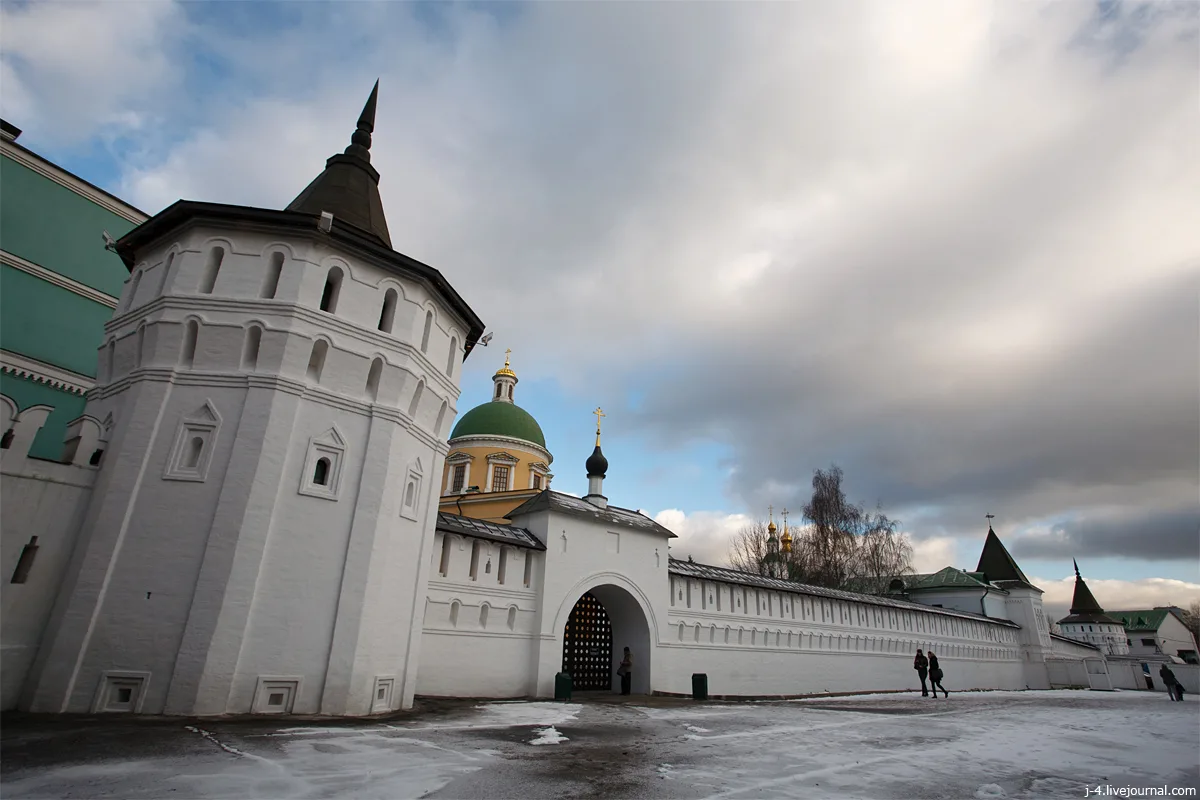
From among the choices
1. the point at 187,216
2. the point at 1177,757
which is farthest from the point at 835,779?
the point at 187,216

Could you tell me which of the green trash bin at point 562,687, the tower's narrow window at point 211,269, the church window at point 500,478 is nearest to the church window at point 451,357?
the tower's narrow window at point 211,269

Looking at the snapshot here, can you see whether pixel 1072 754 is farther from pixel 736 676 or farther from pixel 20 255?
pixel 20 255

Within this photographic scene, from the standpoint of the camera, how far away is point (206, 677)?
32.1 feet

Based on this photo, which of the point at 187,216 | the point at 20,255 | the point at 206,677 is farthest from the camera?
the point at 20,255

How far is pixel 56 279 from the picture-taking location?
1742 cm

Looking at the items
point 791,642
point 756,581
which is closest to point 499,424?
point 756,581

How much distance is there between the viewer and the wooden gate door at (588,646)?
62.8ft

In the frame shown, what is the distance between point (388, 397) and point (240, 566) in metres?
4.07

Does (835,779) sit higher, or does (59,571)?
(59,571)

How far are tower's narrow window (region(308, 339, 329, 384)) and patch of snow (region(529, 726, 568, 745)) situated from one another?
25.1 ft

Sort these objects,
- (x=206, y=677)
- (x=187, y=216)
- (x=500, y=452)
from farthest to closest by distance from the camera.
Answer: (x=500, y=452)
(x=187, y=216)
(x=206, y=677)

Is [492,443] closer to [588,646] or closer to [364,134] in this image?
[588,646]

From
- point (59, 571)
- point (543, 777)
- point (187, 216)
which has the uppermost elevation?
point (187, 216)

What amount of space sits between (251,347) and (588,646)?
1345 cm
